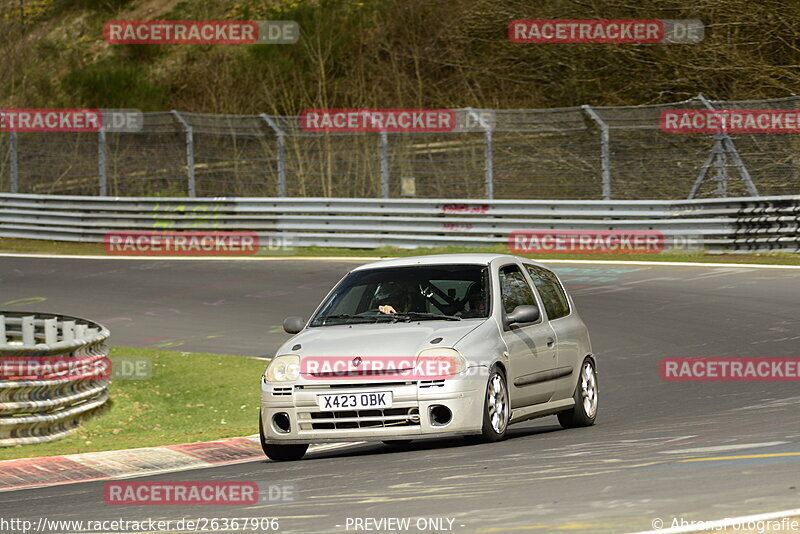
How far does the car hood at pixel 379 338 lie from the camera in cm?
928

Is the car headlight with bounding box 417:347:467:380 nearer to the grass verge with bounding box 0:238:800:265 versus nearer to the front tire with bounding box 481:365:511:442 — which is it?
the front tire with bounding box 481:365:511:442

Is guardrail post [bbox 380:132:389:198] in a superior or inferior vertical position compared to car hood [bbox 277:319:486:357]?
superior

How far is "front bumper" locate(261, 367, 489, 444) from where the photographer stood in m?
9.12

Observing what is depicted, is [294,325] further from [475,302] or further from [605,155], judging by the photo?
[605,155]

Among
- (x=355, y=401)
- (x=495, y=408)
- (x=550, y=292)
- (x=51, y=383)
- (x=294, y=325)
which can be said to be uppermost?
(x=550, y=292)

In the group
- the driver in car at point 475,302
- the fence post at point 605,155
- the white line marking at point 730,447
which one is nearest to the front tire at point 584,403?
the driver in car at point 475,302

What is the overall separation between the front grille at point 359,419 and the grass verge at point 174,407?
2.39m

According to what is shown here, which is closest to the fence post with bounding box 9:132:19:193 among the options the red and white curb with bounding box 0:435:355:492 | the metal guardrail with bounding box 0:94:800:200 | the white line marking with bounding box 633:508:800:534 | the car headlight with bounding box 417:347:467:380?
the metal guardrail with bounding box 0:94:800:200

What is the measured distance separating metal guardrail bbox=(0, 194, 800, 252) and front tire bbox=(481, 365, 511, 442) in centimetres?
1474

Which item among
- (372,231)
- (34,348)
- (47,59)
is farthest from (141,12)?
(34,348)

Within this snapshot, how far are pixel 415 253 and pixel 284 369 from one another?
1729cm

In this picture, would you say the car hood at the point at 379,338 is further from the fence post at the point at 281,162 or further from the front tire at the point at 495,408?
the fence post at the point at 281,162

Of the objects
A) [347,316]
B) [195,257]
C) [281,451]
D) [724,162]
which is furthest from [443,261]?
[195,257]

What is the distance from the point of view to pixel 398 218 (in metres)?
27.4
